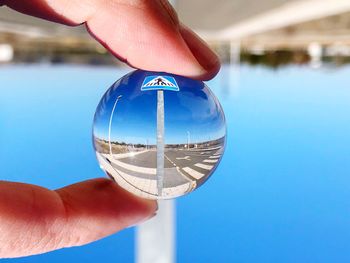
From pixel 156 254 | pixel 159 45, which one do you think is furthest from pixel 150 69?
pixel 156 254

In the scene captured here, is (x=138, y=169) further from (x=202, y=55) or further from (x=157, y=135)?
(x=202, y=55)

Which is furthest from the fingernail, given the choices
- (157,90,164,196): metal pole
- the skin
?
(157,90,164,196): metal pole

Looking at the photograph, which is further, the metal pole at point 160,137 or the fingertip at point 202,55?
the fingertip at point 202,55

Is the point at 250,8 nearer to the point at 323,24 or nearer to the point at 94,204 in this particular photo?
the point at 323,24

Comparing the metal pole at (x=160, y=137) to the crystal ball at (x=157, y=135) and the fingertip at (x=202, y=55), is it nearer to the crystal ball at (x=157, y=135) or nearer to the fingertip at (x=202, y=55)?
the crystal ball at (x=157, y=135)

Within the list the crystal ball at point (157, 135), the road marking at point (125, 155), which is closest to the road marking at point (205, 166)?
the crystal ball at point (157, 135)

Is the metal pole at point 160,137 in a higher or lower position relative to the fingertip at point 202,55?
lower

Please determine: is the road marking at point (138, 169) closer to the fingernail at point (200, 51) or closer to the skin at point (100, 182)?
the skin at point (100, 182)
